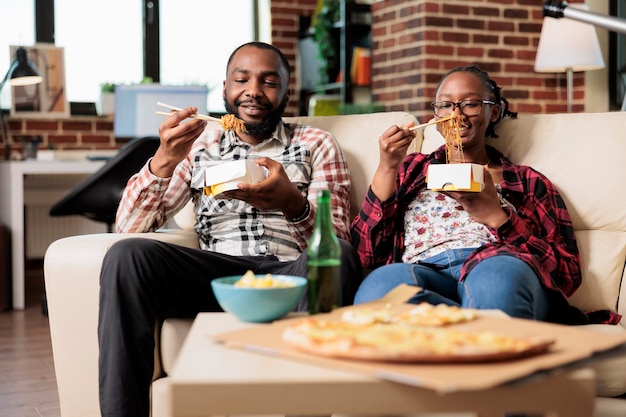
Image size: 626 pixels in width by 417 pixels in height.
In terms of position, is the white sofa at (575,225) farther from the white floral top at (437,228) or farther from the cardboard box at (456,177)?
the cardboard box at (456,177)

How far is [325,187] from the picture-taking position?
245 centimetres

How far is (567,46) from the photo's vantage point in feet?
14.4

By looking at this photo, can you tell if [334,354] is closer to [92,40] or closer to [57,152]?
[57,152]

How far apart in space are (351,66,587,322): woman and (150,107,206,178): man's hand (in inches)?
18.6

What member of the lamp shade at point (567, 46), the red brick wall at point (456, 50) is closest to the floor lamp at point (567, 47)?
the lamp shade at point (567, 46)

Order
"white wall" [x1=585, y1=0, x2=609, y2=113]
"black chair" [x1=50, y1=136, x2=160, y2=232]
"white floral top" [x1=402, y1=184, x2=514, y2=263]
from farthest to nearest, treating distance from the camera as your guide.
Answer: "white wall" [x1=585, y1=0, x2=609, y2=113], "black chair" [x1=50, y1=136, x2=160, y2=232], "white floral top" [x1=402, y1=184, x2=514, y2=263]

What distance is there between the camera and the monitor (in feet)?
16.4

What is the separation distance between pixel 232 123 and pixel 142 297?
635 millimetres

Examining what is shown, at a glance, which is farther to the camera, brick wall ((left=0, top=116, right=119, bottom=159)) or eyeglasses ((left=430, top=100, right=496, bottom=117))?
brick wall ((left=0, top=116, right=119, bottom=159))

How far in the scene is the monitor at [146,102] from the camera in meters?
5.00

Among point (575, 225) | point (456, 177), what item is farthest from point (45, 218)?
point (456, 177)

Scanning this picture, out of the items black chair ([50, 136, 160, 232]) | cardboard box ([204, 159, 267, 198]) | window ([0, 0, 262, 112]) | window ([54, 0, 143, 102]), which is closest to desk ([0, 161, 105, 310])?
black chair ([50, 136, 160, 232])

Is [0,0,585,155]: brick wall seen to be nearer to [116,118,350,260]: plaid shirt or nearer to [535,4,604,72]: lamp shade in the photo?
[535,4,604,72]: lamp shade

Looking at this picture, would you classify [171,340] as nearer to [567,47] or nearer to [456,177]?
[456,177]
